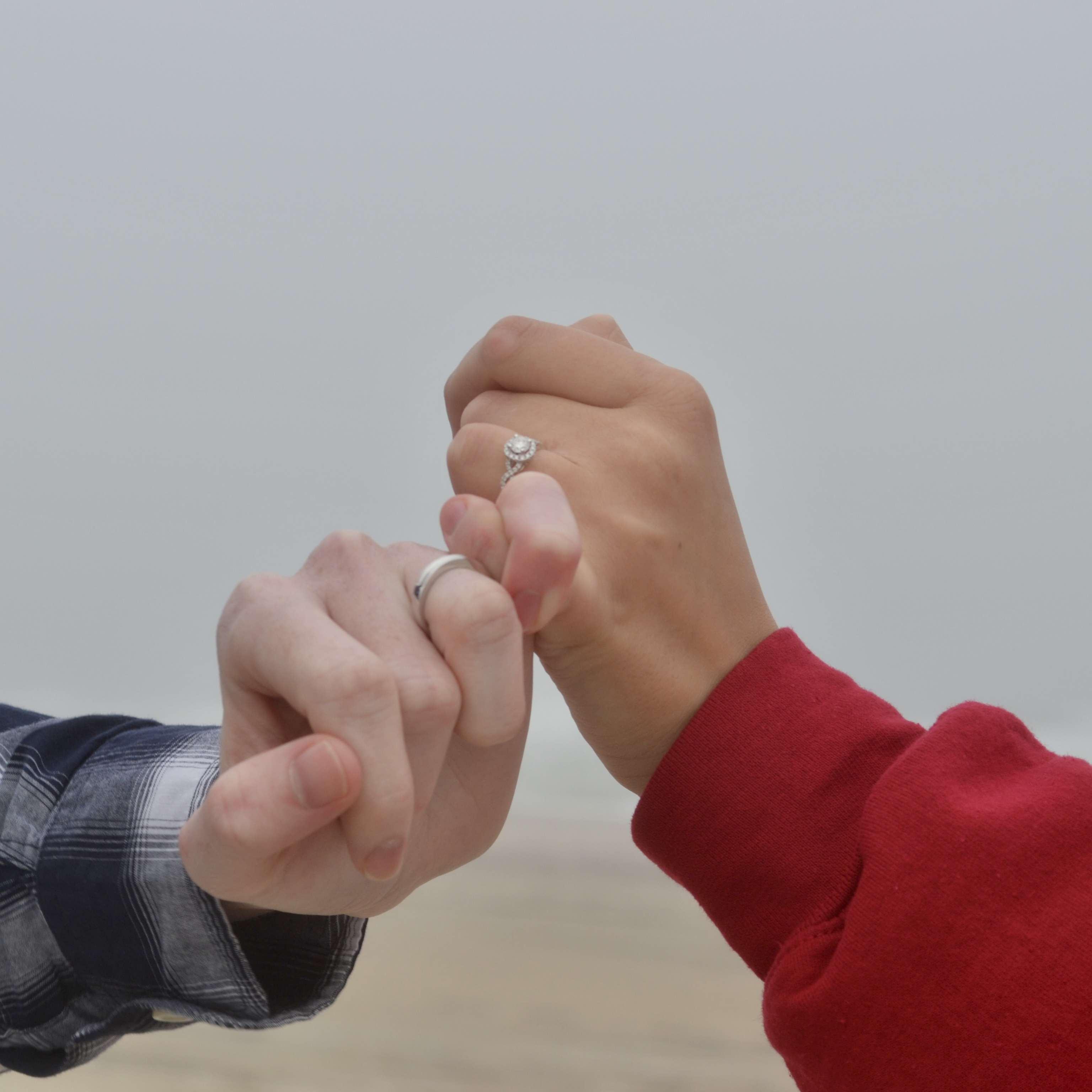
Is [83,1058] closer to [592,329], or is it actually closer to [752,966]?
[752,966]

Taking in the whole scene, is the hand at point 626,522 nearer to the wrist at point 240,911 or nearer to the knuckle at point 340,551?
the knuckle at point 340,551

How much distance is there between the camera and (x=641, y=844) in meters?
0.62

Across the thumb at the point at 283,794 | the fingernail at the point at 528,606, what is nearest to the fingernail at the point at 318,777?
the thumb at the point at 283,794

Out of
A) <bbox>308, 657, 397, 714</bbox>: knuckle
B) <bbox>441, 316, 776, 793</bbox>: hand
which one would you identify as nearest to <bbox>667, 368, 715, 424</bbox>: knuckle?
<bbox>441, 316, 776, 793</bbox>: hand

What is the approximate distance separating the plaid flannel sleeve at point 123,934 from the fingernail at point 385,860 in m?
0.22

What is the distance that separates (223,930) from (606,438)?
0.38 metres

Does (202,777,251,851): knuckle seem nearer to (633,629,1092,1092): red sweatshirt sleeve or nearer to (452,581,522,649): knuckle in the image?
(452,581,522,649): knuckle

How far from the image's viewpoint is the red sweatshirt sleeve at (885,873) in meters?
0.44

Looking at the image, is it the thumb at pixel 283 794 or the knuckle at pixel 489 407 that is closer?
the thumb at pixel 283 794

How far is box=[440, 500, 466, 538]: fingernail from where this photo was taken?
497 mm

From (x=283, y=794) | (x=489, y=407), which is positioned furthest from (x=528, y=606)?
(x=489, y=407)

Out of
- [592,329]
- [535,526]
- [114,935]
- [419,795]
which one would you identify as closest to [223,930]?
[114,935]

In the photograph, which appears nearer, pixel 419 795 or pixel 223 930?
pixel 419 795

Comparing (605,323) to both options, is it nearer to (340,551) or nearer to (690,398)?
(690,398)
